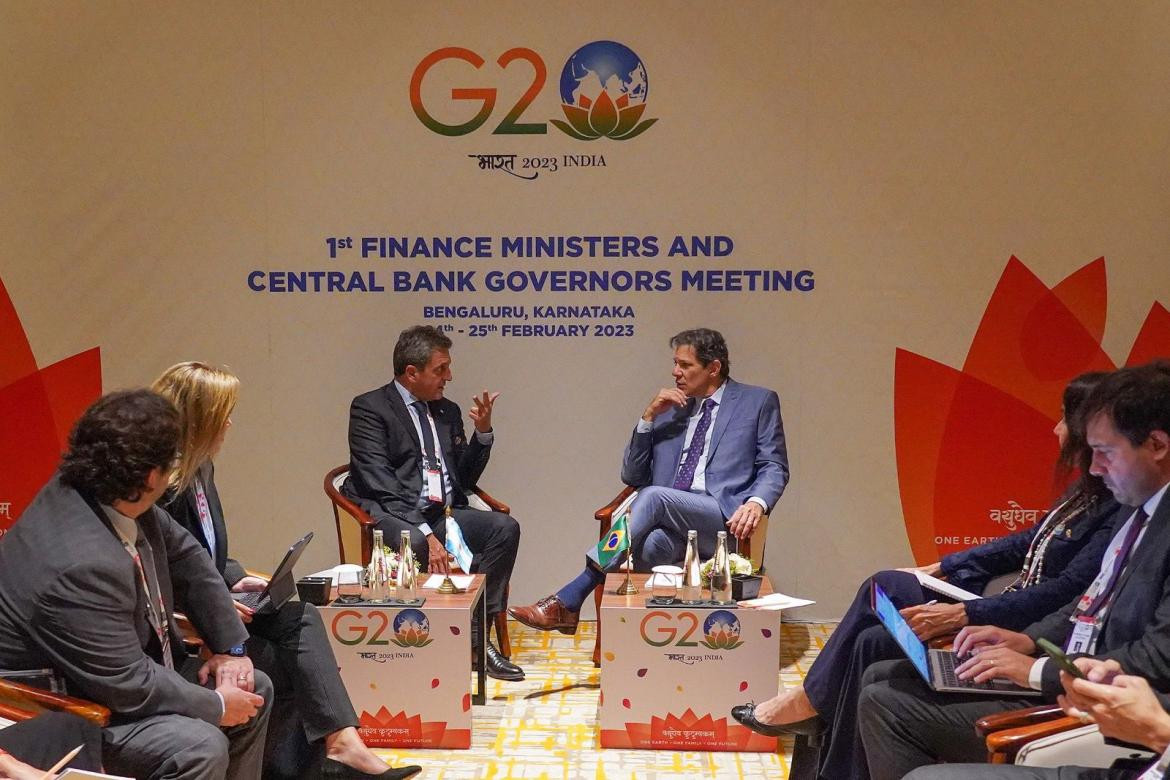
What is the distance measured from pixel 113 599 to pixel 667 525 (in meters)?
2.78

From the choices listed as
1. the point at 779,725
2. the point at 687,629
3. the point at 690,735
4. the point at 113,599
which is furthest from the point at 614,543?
the point at 113,599

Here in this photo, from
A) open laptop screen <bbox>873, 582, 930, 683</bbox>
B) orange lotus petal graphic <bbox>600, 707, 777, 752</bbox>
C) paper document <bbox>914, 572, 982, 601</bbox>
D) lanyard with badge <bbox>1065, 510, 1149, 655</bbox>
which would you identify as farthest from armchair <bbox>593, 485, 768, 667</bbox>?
lanyard with badge <bbox>1065, 510, 1149, 655</bbox>

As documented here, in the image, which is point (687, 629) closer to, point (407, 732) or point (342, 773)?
point (407, 732)

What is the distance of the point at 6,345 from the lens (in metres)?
5.83

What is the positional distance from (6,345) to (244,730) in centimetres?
376

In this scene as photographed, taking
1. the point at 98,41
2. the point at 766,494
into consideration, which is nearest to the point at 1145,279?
the point at 766,494

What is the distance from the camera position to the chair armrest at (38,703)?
2375 mm

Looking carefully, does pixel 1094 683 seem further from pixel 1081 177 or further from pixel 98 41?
pixel 98 41

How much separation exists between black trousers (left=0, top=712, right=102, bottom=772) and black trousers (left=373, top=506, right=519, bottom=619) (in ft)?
8.28

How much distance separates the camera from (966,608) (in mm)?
3283

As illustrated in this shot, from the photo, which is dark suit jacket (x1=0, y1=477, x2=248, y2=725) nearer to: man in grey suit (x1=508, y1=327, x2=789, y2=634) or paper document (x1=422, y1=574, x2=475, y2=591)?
paper document (x1=422, y1=574, x2=475, y2=591)

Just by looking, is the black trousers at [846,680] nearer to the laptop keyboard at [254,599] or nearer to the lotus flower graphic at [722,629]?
the lotus flower graphic at [722,629]

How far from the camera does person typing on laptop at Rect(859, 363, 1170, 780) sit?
2.52m

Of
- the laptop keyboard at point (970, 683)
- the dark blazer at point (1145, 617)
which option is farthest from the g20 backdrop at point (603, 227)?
the dark blazer at point (1145, 617)
